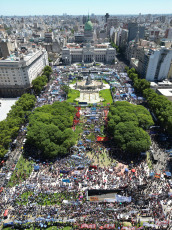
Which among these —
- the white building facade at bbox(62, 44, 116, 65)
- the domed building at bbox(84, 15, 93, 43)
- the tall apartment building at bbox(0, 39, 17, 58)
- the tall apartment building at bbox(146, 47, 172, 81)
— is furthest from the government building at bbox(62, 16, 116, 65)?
the tall apartment building at bbox(146, 47, 172, 81)

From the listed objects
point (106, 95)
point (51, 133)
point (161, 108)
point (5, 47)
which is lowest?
point (106, 95)

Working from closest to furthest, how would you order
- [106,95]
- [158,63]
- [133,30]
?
1. [158,63]
2. [106,95]
3. [133,30]

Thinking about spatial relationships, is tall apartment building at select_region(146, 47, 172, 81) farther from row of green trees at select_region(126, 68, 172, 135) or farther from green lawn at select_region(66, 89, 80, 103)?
green lawn at select_region(66, 89, 80, 103)

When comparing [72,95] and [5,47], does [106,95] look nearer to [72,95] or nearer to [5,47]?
[72,95]

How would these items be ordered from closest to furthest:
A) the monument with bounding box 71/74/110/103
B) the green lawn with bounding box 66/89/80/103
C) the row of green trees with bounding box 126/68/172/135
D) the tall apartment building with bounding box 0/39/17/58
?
1. the row of green trees with bounding box 126/68/172/135
2. the green lawn with bounding box 66/89/80/103
3. the monument with bounding box 71/74/110/103
4. the tall apartment building with bounding box 0/39/17/58

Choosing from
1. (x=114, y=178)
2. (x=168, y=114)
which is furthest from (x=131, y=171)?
(x=168, y=114)

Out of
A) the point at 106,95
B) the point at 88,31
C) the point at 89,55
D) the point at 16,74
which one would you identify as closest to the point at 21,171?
the point at 16,74

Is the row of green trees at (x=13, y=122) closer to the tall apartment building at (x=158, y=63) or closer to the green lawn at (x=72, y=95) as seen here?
the green lawn at (x=72, y=95)
